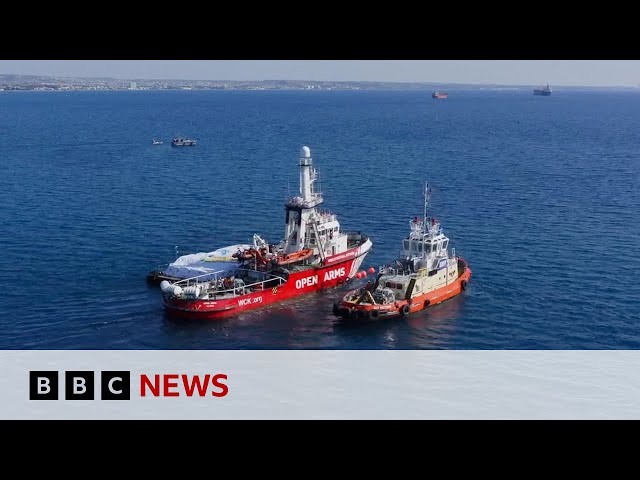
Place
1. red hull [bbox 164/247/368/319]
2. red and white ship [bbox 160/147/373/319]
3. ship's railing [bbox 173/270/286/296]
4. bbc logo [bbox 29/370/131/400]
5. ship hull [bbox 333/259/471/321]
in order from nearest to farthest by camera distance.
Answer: bbc logo [bbox 29/370/131/400]
ship hull [bbox 333/259/471/321]
red hull [bbox 164/247/368/319]
red and white ship [bbox 160/147/373/319]
ship's railing [bbox 173/270/286/296]

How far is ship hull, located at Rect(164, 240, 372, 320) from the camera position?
1817 inches

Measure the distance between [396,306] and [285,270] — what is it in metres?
8.74

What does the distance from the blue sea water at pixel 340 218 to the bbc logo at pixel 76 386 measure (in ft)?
61.0

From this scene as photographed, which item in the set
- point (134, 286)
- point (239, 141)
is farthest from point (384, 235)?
point (239, 141)

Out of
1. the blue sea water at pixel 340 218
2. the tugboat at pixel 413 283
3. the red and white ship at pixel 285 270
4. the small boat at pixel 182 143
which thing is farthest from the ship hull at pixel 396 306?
the small boat at pixel 182 143

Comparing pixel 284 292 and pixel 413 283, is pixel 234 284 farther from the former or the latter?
pixel 413 283

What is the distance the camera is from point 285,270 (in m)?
50.7

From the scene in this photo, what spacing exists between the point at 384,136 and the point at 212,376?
388ft

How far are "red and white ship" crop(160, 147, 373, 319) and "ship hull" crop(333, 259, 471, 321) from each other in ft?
17.6

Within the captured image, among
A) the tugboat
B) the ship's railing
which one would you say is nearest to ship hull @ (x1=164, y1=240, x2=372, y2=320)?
the ship's railing

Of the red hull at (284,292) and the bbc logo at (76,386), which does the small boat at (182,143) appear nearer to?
the red hull at (284,292)

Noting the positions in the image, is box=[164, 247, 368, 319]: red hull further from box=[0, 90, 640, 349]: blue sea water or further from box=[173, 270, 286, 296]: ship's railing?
box=[0, 90, 640, 349]: blue sea water

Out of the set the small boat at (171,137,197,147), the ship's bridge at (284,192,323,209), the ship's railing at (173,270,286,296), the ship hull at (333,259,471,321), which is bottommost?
the ship hull at (333,259,471,321)

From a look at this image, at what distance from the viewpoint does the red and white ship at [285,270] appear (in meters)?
46.5
